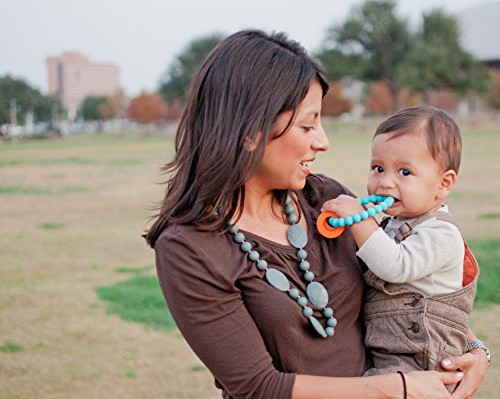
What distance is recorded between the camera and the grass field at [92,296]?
14.8 ft

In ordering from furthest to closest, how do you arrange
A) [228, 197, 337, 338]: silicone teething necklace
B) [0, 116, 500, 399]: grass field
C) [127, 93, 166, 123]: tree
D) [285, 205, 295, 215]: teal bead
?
[127, 93, 166, 123]: tree → [0, 116, 500, 399]: grass field → [285, 205, 295, 215]: teal bead → [228, 197, 337, 338]: silicone teething necklace

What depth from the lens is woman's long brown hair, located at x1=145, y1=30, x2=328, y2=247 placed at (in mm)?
1837

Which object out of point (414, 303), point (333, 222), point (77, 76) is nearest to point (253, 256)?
point (333, 222)

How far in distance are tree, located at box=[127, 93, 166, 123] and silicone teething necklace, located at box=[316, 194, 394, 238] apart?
68335mm

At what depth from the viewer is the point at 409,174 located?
208 cm

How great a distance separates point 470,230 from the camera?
902 cm

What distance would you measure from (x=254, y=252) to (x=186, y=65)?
204 feet

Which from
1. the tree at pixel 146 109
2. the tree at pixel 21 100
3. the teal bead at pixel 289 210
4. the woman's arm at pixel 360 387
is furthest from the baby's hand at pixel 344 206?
the tree at pixel 146 109

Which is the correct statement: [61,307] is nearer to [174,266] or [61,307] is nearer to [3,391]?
[3,391]

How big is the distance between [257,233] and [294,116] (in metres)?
0.35

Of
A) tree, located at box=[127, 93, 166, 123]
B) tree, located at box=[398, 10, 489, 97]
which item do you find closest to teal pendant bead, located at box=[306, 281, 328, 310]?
tree, located at box=[398, 10, 489, 97]

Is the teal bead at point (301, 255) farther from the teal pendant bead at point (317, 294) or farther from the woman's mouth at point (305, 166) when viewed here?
the woman's mouth at point (305, 166)

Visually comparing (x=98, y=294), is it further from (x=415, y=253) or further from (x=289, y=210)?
(x=415, y=253)

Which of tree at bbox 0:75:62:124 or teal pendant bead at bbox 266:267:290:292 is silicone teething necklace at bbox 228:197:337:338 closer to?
teal pendant bead at bbox 266:267:290:292
